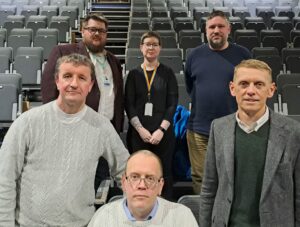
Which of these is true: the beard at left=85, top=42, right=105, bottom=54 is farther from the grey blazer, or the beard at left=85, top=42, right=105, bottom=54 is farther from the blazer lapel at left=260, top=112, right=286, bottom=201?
the blazer lapel at left=260, top=112, right=286, bottom=201

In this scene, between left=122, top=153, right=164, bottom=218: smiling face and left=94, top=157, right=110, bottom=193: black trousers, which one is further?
left=94, top=157, right=110, bottom=193: black trousers

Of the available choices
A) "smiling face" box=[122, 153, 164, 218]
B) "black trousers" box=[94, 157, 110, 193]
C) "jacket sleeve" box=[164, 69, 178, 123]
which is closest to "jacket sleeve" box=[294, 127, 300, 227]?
"smiling face" box=[122, 153, 164, 218]

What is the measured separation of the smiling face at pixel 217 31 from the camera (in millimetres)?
2312

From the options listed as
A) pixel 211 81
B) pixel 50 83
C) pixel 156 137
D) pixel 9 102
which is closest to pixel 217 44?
pixel 211 81

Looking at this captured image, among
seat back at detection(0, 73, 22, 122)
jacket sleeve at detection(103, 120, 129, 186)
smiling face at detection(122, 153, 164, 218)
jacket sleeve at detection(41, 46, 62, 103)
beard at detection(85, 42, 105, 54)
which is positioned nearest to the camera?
smiling face at detection(122, 153, 164, 218)

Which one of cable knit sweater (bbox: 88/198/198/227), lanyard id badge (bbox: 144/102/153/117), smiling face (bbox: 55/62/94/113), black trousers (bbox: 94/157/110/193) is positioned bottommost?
black trousers (bbox: 94/157/110/193)

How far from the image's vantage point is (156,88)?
2453 mm

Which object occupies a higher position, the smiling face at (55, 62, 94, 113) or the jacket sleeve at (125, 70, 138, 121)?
the smiling face at (55, 62, 94, 113)

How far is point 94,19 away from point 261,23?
539 centimetres

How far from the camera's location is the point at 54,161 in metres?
1.48

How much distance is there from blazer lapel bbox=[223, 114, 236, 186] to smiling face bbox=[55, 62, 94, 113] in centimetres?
48

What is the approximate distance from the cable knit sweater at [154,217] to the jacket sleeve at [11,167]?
27 centimetres

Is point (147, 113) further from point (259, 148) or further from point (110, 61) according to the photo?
point (259, 148)

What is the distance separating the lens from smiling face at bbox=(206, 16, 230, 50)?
2.31 metres
